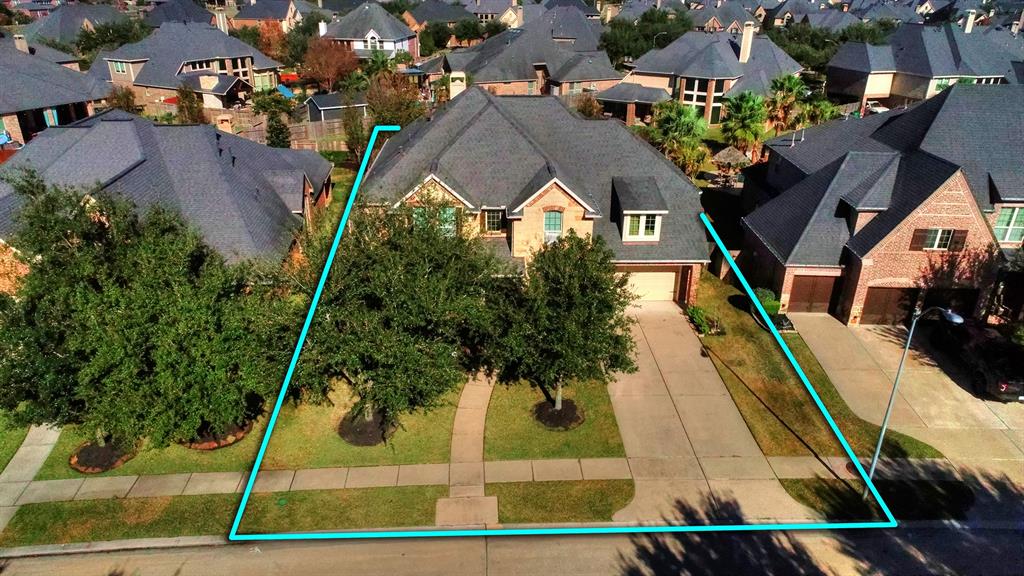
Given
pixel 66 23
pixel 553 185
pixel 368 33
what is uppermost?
pixel 66 23

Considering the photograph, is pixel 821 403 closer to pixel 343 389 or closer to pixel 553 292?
pixel 553 292

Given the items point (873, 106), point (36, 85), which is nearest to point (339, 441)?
point (36, 85)

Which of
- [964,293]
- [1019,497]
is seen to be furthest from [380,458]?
[964,293]

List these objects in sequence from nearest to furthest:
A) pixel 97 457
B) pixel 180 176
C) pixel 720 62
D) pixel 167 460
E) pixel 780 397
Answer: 1. pixel 167 460
2. pixel 97 457
3. pixel 780 397
4. pixel 180 176
5. pixel 720 62

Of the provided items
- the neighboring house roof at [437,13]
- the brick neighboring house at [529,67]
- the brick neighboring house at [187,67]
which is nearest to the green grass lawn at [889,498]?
the brick neighboring house at [529,67]

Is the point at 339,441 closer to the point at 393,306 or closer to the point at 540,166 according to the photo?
the point at 393,306

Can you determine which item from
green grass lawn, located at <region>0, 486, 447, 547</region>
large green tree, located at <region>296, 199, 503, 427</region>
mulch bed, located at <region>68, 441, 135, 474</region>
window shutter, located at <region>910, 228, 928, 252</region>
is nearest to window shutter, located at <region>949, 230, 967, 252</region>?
window shutter, located at <region>910, 228, 928, 252</region>
